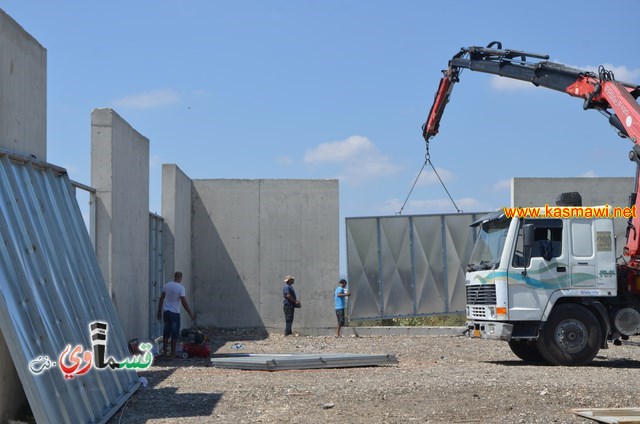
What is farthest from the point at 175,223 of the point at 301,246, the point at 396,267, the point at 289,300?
the point at 396,267

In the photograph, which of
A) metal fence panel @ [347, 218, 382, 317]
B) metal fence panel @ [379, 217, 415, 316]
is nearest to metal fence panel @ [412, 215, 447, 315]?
metal fence panel @ [379, 217, 415, 316]

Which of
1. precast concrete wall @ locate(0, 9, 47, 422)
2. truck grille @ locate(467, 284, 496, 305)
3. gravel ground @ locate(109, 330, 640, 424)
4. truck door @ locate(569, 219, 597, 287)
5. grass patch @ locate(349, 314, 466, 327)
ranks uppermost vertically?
precast concrete wall @ locate(0, 9, 47, 422)

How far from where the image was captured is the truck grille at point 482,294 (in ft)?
51.5

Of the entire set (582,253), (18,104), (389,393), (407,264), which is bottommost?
(389,393)

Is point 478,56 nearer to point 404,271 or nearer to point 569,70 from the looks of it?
point 569,70

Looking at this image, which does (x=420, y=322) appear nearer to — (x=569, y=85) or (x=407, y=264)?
(x=407, y=264)

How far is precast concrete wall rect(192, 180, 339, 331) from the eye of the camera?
2519cm

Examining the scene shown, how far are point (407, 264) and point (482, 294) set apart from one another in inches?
335

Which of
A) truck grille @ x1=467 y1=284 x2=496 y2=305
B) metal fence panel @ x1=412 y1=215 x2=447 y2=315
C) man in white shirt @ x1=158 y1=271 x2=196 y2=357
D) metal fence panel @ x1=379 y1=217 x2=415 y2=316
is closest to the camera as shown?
truck grille @ x1=467 y1=284 x2=496 y2=305

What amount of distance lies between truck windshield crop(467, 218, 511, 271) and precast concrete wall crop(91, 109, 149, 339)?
21.2ft

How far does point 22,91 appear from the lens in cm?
1033

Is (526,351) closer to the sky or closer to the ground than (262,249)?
closer to the ground

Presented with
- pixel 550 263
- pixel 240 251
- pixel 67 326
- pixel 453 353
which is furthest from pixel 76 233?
pixel 240 251

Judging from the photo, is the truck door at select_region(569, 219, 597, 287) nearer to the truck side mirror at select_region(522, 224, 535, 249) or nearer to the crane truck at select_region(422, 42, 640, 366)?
the crane truck at select_region(422, 42, 640, 366)
